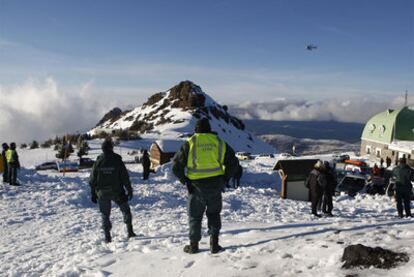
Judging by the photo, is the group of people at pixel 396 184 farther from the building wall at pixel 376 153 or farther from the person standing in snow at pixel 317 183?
the building wall at pixel 376 153

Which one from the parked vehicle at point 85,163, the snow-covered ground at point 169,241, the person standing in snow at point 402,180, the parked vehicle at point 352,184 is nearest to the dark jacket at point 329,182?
the snow-covered ground at point 169,241

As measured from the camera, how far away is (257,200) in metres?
15.7

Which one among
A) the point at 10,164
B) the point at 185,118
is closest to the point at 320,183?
the point at 10,164

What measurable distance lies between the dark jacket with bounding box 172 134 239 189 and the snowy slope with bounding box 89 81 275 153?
6002cm

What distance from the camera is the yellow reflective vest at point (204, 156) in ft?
19.8

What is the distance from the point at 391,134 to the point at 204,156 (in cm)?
5054

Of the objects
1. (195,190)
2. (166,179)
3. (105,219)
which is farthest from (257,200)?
(195,190)

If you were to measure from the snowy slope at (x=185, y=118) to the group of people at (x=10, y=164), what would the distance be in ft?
162

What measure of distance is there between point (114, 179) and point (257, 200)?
924cm

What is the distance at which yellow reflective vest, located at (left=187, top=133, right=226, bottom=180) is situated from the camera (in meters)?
6.02

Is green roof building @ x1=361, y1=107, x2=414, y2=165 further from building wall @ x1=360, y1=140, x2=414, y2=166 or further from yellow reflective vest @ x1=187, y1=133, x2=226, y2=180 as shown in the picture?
yellow reflective vest @ x1=187, y1=133, x2=226, y2=180

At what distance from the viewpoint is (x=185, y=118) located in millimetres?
78750

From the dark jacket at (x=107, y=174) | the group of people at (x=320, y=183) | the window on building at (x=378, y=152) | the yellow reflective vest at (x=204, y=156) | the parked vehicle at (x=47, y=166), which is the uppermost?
the yellow reflective vest at (x=204, y=156)

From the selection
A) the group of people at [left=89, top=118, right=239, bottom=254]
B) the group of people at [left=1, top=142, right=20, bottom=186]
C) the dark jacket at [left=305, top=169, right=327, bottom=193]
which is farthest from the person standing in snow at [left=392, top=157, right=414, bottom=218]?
the group of people at [left=1, top=142, right=20, bottom=186]
